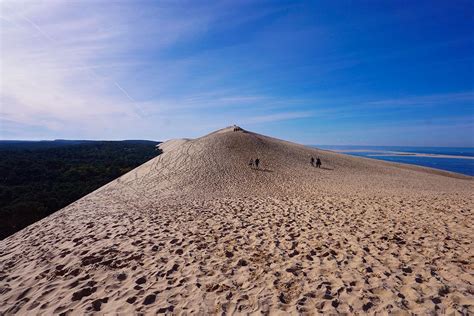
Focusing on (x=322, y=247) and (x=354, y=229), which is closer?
(x=322, y=247)

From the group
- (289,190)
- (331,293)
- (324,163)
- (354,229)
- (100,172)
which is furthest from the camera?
(100,172)

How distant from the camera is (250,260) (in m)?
6.24

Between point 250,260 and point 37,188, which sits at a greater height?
point 250,260

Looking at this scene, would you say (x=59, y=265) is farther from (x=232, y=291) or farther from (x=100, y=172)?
(x=100, y=172)

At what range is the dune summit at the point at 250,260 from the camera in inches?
181

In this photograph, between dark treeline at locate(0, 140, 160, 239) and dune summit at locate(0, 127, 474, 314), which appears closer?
dune summit at locate(0, 127, 474, 314)

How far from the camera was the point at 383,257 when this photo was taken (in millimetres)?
6066

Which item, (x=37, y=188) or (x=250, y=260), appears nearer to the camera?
(x=250, y=260)

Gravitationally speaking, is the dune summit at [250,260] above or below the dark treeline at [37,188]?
above

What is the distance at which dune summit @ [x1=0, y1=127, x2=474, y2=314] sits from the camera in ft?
15.1

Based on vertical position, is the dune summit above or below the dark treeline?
above

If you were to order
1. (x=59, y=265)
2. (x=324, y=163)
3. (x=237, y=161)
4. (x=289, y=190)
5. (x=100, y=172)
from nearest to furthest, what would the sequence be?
(x=59, y=265) < (x=289, y=190) < (x=237, y=161) < (x=324, y=163) < (x=100, y=172)

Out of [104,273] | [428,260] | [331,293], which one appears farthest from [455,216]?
[104,273]

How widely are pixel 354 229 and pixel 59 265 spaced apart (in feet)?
29.1
